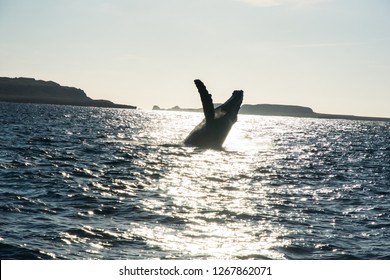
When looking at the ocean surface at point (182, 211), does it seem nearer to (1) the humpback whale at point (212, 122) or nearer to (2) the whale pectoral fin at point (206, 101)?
(2) the whale pectoral fin at point (206, 101)

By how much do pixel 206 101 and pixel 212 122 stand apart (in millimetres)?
1663

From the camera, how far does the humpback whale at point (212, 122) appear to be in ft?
115

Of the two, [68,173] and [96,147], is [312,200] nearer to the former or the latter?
[68,173]

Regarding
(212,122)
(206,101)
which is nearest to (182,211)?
(212,122)

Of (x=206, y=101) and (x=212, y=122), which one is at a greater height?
(x=206, y=101)

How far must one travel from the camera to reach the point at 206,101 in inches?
1382

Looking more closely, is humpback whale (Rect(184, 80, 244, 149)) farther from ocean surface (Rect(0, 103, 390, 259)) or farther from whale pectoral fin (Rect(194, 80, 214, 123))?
ocean surface (Rect(0, 103, 390, 259))

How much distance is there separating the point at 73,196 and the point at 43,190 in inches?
58.8

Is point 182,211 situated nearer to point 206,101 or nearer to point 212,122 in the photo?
point 212,122

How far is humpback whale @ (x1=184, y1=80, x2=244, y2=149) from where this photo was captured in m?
35.0

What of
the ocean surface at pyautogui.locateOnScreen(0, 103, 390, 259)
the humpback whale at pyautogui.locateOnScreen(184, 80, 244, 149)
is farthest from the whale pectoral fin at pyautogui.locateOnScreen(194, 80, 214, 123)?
the ocean surface at pyautogui.locateOnScreen(0, 103, 390, 259)

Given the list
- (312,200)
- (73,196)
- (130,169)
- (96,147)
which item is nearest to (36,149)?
(96,147)

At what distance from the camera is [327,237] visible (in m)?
13.2
